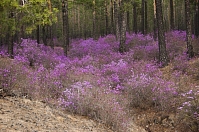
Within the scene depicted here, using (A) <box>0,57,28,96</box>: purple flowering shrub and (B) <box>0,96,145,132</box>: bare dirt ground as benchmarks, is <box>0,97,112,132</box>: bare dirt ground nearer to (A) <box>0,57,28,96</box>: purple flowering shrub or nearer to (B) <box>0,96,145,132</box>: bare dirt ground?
(B) <box>0,96,145,132</box>: bare dirt ground

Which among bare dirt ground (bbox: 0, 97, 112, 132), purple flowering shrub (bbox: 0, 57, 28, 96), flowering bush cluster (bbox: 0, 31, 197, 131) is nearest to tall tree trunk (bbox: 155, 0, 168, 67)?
flowering bush cluster (bbox: 0, 31, 197, 131)

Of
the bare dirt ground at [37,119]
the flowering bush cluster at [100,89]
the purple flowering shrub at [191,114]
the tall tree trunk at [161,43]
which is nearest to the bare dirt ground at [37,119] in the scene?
the bare dirt ground at [37,119]

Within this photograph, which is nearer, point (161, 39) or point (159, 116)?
point (159, 116)

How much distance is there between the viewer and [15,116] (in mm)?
5422

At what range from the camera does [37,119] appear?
18.1ft

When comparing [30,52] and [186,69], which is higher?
[30,52]

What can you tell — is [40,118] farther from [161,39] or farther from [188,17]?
[188,17]

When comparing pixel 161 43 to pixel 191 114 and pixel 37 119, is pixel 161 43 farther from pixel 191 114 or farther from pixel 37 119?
pixel 37 119

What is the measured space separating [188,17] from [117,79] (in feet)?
22.2

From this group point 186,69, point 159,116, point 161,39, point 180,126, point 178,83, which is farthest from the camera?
point 161,39

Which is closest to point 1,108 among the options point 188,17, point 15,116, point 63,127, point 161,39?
point 15,116

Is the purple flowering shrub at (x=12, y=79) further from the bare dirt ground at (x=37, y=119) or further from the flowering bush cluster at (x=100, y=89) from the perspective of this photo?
the bare dirt ground at (x=37, y=119)

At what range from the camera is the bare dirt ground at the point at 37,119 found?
499 cm

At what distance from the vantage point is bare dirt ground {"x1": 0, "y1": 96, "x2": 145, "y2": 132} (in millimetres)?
4992
